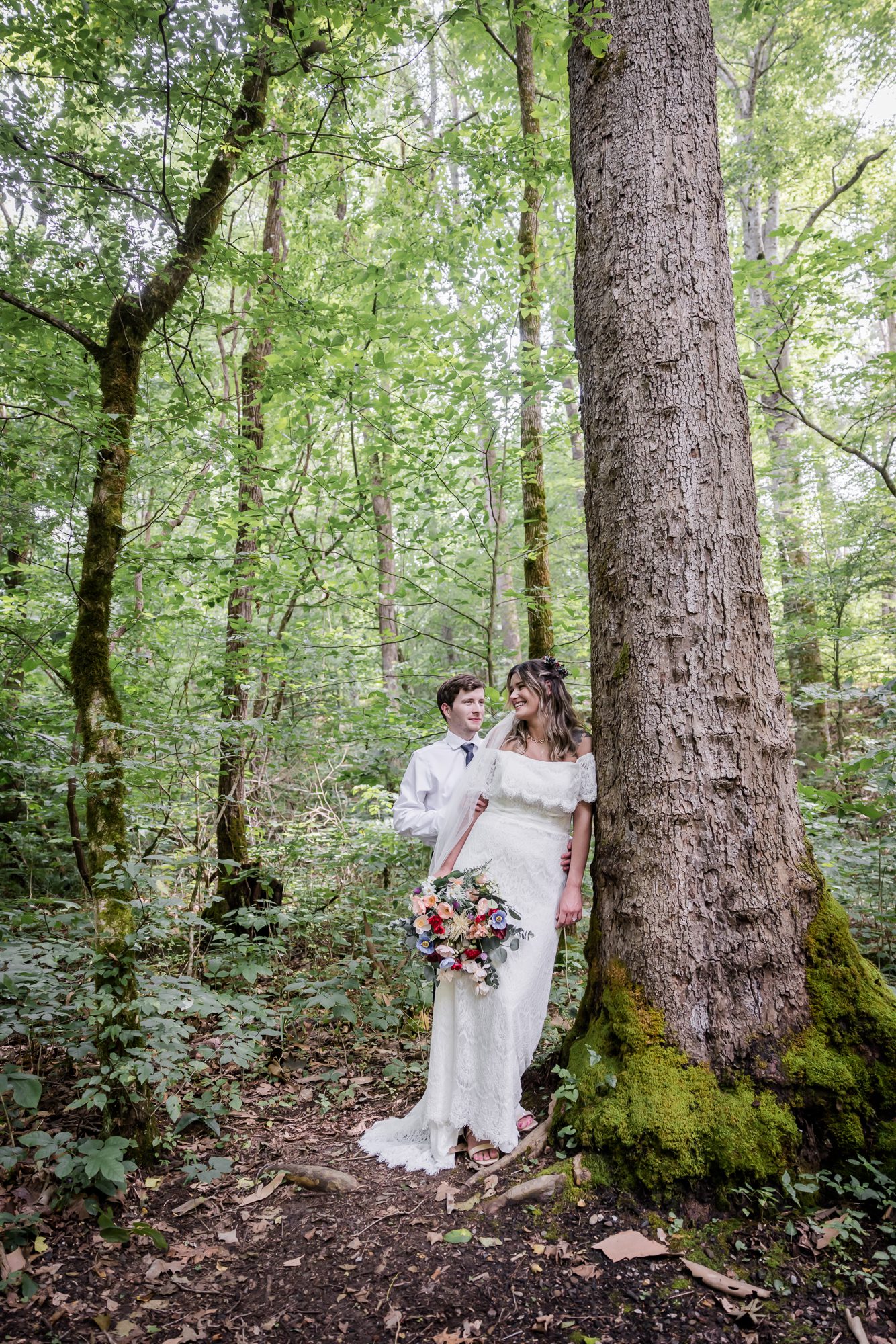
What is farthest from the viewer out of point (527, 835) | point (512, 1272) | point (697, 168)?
point (527, 835)

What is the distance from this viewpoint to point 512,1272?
2.29 m

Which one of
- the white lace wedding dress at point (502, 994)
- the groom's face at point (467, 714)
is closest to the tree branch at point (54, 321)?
the groom's face at point (467, 714)

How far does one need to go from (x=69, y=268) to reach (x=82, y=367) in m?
0.56

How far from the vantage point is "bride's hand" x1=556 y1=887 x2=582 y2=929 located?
3.30m

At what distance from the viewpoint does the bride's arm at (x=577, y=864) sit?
3.28 meters

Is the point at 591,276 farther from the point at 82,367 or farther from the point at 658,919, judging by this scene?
the point at 82,367

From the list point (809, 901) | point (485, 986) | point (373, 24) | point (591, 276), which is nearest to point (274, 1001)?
point (485, 986)

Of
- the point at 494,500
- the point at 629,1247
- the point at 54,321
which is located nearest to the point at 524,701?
the point at 629,1247

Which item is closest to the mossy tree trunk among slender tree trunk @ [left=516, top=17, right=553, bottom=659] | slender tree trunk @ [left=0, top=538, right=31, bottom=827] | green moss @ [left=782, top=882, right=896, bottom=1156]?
slender tree trunk @ [left=0, top=538, right=31, bottom=827]

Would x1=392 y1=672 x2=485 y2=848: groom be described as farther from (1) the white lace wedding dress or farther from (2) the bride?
(1) the white lace wedding dress

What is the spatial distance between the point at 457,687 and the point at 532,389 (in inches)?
88.8

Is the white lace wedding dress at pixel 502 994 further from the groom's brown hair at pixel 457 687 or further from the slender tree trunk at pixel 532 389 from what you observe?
the slender tree trunk at pixel 532 389

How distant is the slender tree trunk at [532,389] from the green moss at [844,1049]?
3.04 m

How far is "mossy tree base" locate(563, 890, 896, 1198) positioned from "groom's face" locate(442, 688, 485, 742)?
6.52ft
